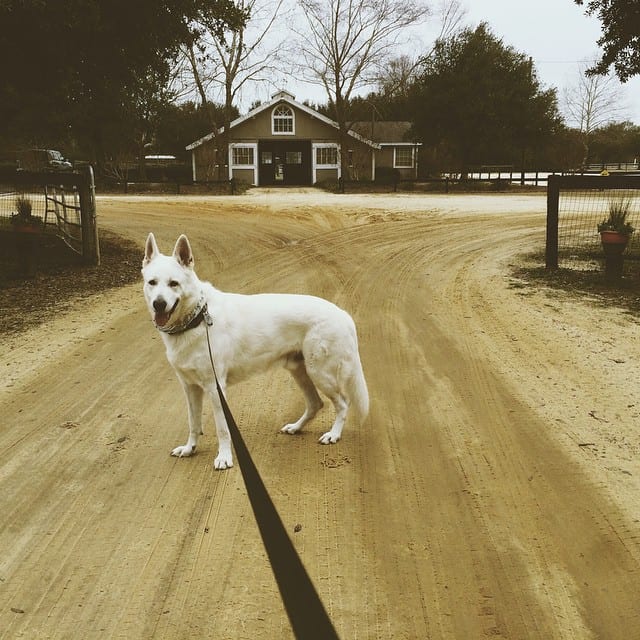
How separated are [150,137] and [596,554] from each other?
205ft

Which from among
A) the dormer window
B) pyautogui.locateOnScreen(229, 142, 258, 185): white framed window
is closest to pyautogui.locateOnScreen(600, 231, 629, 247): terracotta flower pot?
pyautogui.locateOnScreen(229, 142, 258, 185): white framed window

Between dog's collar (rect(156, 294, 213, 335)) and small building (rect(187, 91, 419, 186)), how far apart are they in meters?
43.5

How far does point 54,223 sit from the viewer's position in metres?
15.0

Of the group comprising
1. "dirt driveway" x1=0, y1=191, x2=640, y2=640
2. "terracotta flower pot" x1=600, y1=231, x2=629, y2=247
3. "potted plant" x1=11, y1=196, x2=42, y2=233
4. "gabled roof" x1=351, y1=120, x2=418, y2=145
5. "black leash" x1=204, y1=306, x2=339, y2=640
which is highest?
"gabled roof" x1=351, y1=120, x2=418, y2=145

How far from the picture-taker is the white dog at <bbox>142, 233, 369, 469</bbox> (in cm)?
477

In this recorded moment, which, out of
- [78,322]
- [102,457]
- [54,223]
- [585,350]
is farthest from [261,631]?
[54,223]

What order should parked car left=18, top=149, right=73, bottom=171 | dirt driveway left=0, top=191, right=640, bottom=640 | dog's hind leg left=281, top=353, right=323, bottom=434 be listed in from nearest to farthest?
1. dirt driveway left=0, top=191, right=640, bottom=640
2. dog's hind leg left=281, top=353, right=323, bottom=434
3. parked car left=18, top=149, right=73, bottom=171

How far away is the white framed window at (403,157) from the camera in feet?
175

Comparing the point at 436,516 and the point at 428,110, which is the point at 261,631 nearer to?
the point at 436,516

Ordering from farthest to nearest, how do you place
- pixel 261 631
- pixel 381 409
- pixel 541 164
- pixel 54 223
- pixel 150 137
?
pixel 150 137 → pixel 541 164 → pixel 54 223 → pixel 381 409 → pixel 261 631

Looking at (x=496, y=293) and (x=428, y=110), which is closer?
(x=496, y=293)

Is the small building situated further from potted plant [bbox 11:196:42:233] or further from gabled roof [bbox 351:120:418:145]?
potted plant [bbox 11:196:42:233]

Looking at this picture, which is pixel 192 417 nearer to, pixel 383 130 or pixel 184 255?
pixel 184 255

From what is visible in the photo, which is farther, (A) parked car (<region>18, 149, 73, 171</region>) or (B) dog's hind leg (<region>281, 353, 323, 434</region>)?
(A) parked car (<region>18, 149, 73, 171</region>)
